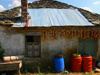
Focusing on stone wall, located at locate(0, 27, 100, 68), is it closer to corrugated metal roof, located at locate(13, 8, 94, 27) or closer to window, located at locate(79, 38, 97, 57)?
A: window, located at locate(79, 38, 97, 57)

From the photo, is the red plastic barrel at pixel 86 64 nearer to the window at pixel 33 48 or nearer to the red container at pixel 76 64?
the red container at pixel 76 64

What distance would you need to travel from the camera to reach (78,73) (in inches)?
234

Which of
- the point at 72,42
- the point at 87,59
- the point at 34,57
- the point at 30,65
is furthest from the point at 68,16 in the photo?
the point at 30,65

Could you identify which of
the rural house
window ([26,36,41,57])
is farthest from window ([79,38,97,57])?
window ([26,36,41,57])

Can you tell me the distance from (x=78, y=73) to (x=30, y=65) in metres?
3.10

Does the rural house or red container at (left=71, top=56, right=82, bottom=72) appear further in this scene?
the rural house

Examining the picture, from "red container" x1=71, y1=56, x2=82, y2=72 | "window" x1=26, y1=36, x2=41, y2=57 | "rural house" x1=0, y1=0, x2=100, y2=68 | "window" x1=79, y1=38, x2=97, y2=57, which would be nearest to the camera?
"red container" x1=71, y1=56, x2=82, y2=72

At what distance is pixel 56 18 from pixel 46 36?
1.83 meters

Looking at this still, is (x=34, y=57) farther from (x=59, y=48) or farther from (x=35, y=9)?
(x=35, y=9)

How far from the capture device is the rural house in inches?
245

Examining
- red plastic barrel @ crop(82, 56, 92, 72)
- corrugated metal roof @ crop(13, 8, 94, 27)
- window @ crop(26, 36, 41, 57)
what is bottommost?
red plastic barrel @ crop(82, 56, 92, 72)

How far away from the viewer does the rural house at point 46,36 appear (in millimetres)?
6216

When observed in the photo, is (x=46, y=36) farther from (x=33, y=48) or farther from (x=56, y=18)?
(x=56, y=18)

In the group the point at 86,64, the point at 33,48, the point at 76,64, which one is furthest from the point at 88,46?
the point at 33,48
